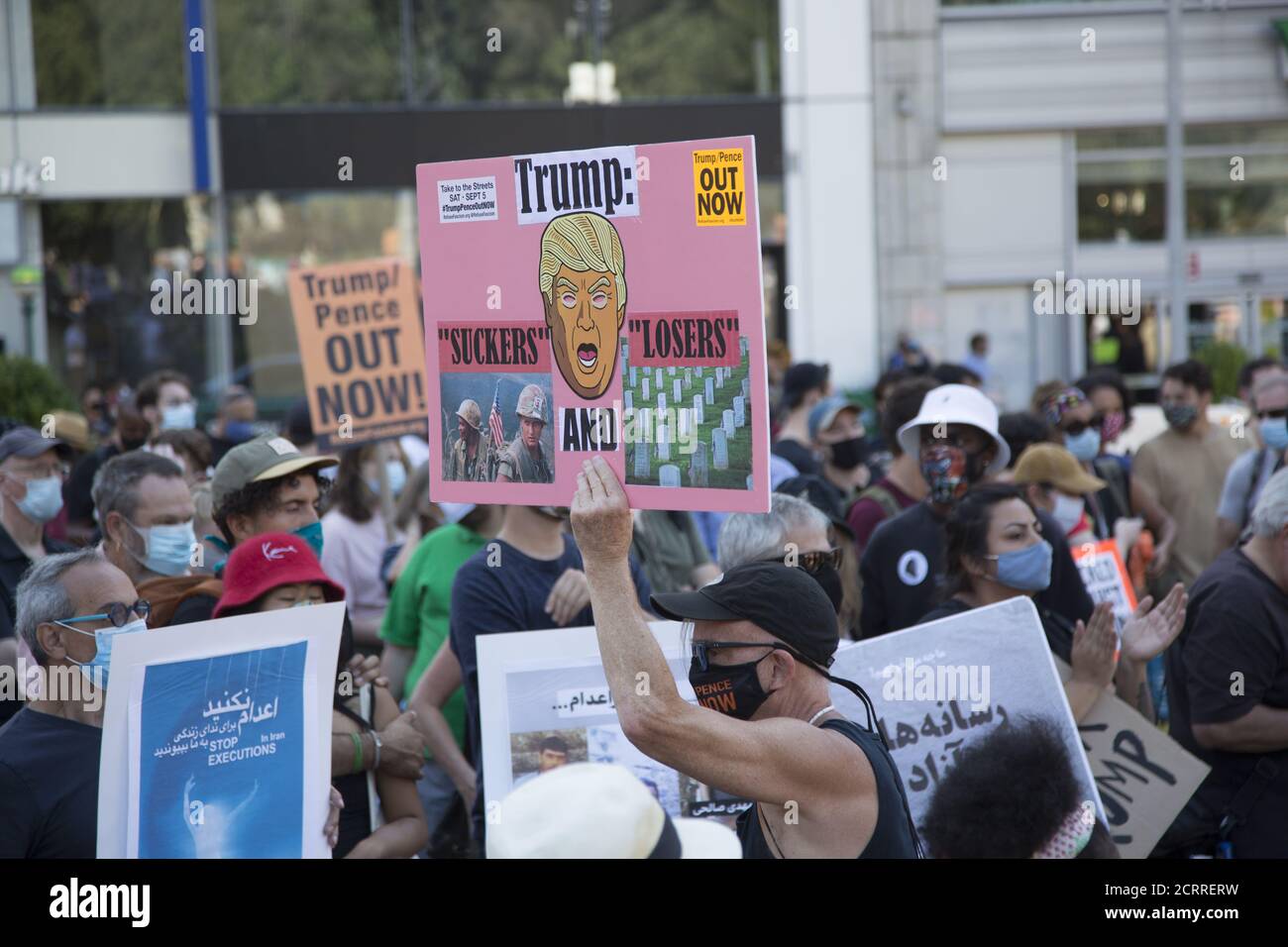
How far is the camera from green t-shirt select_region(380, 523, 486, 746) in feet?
17.8

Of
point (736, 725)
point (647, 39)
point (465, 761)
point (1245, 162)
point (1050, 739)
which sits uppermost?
point (647, 39)

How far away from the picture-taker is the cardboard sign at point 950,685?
13.0ft

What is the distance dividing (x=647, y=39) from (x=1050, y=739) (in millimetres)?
19835

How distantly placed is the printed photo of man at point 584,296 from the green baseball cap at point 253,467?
5.25 ft

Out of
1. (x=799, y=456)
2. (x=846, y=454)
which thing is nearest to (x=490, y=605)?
(x=799, y=456)

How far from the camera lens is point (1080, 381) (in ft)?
29.9

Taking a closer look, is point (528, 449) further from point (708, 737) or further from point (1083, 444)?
point (1083, 444)

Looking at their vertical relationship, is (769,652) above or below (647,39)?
below

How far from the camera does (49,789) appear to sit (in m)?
3.22

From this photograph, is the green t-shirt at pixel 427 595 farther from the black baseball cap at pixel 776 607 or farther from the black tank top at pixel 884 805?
the black tank top at pixel 884 805

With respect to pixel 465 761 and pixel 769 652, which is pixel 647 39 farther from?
pixel 769 652

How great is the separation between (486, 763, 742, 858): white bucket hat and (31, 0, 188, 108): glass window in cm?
2179

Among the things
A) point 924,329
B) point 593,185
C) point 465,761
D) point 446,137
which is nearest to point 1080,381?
point 465,761
